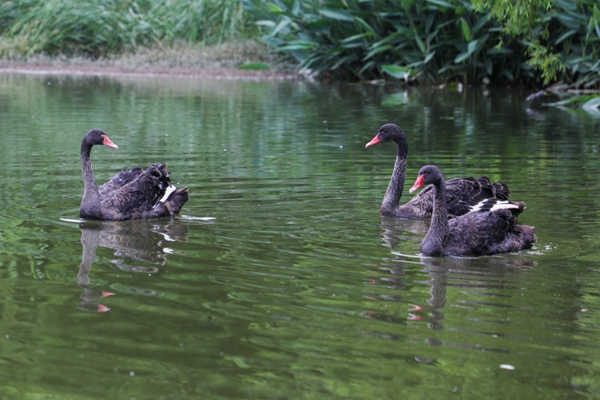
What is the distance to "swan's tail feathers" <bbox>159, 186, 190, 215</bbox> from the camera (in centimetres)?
822

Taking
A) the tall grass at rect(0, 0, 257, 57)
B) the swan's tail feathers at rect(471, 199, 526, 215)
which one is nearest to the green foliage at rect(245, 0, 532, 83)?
the tall grass at rect(0, 0, 257, 57)

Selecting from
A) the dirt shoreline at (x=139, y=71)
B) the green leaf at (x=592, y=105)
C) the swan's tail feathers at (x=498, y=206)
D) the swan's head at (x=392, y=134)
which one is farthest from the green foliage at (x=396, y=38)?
the swan's tail feathers at (x=498, y=206)

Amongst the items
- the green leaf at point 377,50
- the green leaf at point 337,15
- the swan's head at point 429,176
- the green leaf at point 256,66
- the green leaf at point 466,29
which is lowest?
the swan's head at point 429,176

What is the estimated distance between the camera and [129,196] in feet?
26.6

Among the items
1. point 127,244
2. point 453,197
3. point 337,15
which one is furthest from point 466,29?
point 127,244

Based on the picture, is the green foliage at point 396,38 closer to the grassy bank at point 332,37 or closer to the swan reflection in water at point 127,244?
the grassy bank at point 332,37

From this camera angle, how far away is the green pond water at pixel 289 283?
4332 mm

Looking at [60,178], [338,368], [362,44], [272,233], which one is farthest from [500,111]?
[338,368]

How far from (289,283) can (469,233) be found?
1.68 m

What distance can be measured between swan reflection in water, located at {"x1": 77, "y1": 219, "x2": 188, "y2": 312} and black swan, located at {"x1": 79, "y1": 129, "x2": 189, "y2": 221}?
82mm

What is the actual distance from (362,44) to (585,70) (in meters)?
4.86

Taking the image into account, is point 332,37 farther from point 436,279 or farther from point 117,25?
point 436,279

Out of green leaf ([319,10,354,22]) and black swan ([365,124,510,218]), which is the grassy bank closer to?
green leaf ([319,10,354,22])

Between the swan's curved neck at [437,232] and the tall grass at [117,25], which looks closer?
the swan's curved neck at [437,232]
